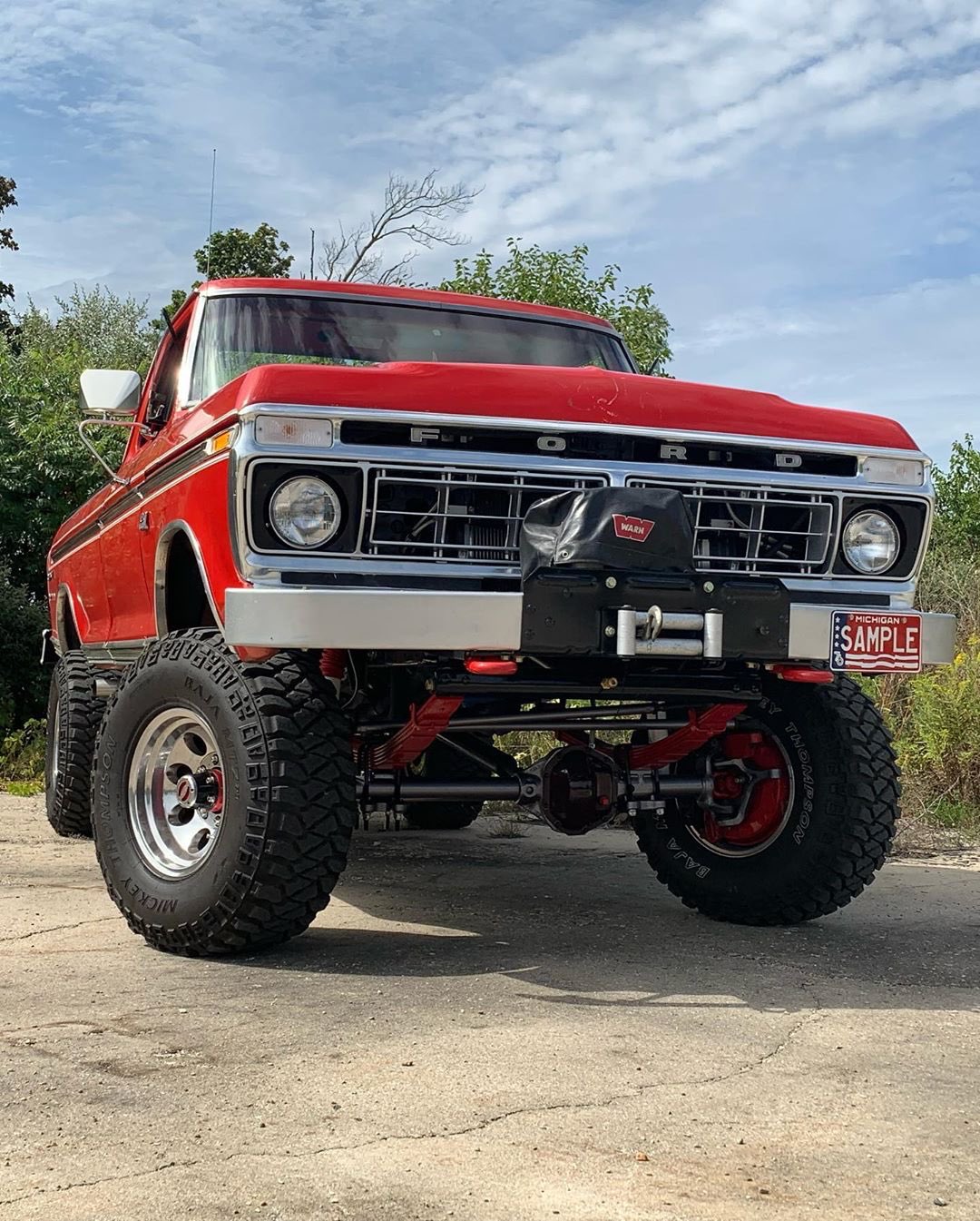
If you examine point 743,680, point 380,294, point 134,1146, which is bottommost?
point 134,1146

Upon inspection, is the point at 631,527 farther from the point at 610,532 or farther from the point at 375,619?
the point at 375,619

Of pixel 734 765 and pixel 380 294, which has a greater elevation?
pixel 380 294

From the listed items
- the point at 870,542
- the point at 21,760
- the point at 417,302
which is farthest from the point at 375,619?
the point at 21,760

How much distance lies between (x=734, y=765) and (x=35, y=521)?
885cm

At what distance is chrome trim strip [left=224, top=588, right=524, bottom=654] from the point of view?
12.7ft

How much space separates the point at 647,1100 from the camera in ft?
9.93

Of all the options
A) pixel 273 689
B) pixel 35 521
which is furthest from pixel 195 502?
pixel 35 521

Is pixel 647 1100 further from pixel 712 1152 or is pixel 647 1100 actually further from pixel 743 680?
pixel 743 680

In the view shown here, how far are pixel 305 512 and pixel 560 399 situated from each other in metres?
0.84

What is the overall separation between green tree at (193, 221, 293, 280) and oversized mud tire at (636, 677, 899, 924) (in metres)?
22.0

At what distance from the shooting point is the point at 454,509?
4.25 meters

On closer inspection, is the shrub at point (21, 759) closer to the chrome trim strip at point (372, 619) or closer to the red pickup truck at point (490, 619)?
the red pickup truck at point (490, 619)

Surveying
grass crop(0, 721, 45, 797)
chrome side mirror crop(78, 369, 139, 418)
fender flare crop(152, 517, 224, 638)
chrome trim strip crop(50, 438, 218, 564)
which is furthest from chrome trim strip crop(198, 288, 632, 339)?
grass crop(0, 721, 45, 797)

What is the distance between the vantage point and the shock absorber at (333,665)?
451 cm
